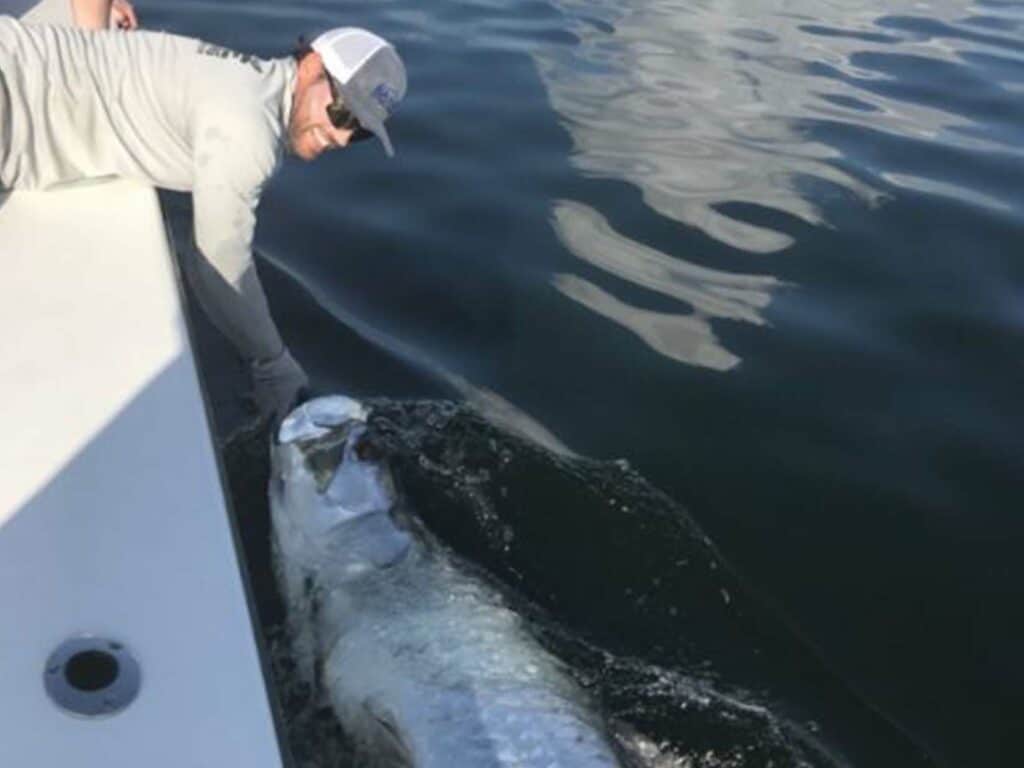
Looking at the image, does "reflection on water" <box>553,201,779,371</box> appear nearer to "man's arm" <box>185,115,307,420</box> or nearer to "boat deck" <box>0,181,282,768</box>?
"man's arm" <box>185,115,307,420</box>

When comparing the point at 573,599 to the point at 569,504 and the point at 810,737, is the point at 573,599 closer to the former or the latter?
the point at 569,504

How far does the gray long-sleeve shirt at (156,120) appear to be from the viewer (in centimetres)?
325

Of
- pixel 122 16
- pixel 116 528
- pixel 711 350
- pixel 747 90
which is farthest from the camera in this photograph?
pixel 747 90

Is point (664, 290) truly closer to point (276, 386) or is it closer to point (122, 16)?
point (276, 386)

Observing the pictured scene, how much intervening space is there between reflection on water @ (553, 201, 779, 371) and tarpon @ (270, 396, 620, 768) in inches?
68.5

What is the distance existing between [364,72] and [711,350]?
2065 millimetres

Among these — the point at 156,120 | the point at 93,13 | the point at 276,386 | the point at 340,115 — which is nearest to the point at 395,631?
the point at 276,386

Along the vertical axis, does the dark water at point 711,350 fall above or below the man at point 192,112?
below

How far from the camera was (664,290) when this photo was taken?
5254 millimetres

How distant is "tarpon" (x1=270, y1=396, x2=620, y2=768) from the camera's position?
8.86ft

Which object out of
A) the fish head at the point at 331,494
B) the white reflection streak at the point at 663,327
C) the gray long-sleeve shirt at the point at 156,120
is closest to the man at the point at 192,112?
the gray long-sleeve shirt at the point at 156,120

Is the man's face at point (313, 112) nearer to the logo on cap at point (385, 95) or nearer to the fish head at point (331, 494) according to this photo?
the logo on cap at point (385, 95)

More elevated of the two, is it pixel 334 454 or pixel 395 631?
pixel 334 454

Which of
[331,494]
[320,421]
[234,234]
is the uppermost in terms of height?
[234,234]
